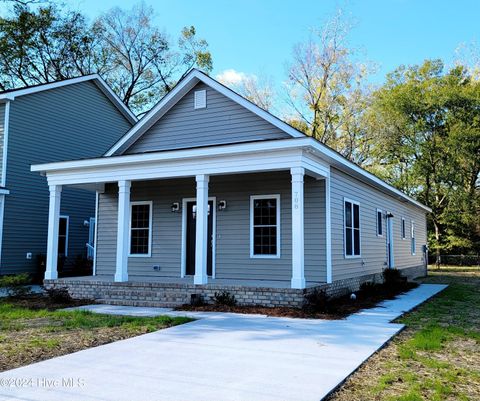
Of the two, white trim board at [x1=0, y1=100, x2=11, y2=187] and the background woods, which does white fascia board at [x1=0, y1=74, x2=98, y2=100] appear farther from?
the background woods

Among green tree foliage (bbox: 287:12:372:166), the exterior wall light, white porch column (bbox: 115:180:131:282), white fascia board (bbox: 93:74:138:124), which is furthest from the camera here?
green tree foliage (bbox: 287:12:372:166)

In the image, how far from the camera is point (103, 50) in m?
28.2

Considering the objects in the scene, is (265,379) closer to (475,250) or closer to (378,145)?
(378,145)

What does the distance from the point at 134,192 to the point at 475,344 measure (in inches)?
376

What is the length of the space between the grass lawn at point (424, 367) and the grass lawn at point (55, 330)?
353 centimetres

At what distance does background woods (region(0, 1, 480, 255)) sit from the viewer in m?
28.0

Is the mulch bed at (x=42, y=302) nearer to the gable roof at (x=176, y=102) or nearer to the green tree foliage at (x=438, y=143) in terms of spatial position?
the gable roof at (x=176, y=102)

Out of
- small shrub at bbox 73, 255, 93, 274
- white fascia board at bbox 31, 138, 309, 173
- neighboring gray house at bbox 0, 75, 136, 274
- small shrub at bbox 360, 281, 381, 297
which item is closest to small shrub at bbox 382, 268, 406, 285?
small shrub at bbox 360, 281, 381, 297

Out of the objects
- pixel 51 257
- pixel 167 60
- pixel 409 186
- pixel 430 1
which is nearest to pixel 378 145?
pixel 409 186

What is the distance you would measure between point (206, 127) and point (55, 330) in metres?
6.63

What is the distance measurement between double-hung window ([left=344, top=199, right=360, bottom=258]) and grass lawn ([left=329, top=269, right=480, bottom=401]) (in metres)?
3.95

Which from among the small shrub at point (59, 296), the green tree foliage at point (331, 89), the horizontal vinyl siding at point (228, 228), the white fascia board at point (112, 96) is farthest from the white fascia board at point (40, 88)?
the green tree foliage at point (331, 89)

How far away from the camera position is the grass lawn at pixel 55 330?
5.68 metres

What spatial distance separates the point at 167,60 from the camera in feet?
98.3
